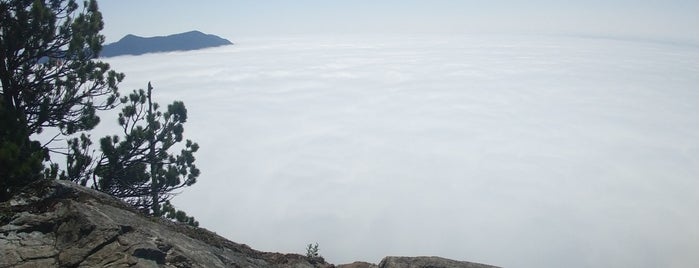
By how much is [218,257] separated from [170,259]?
1.31 metres

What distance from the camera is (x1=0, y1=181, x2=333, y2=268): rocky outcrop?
619 centimetres

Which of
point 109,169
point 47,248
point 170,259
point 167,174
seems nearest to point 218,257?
point 170,259

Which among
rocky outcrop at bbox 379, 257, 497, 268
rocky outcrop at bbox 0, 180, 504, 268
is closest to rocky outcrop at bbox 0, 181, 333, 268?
rocky outcrop at bbox 0, 180, 504, 268

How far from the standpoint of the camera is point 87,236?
21.8ft

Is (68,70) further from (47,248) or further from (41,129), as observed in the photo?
(47,248)

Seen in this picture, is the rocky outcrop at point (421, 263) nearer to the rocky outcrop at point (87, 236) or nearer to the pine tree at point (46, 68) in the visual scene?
the rocky outcrop at point (87, 236)

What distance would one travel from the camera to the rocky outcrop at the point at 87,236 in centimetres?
619

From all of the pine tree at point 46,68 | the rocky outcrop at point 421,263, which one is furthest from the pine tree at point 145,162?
the rocky outcrop at point 421,263

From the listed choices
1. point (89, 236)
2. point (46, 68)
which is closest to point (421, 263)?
point (89, 236)

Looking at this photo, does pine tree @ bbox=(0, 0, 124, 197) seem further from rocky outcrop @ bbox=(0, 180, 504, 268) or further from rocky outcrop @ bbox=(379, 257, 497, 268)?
rocky outcrop @ bbox=(379, 257, 497, 268)

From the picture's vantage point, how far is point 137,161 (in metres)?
15.7

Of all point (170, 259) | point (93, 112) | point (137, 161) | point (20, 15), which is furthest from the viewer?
point (137, 161)

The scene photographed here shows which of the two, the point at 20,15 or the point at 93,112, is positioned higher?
the point at 20,15

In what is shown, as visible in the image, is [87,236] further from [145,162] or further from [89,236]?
[145,162]
